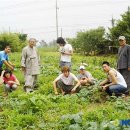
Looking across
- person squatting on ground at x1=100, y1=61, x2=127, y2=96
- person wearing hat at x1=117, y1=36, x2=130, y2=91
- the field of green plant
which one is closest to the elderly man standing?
the field of green plant

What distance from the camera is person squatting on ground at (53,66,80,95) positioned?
10219mm

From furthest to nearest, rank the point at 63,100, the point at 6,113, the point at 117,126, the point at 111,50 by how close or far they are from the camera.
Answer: the point at 111,50 < the point at 63,100 < the point at 6,113 < the point at 117,126

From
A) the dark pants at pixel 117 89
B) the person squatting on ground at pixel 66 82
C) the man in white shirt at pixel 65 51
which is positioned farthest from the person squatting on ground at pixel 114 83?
the man in white shirt at pixel 65 51

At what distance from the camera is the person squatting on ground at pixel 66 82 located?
33.5ft

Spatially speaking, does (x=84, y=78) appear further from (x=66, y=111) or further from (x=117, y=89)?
(x=66, y=111)

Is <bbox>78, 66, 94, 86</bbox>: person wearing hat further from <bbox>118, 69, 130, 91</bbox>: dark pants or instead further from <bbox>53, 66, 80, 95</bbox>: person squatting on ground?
<bbox>118, 69, 130, 91</bbox>: dark pants

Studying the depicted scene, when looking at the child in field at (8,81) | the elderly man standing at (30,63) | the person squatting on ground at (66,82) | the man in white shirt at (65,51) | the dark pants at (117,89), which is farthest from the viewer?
the man in white shirt at (65,51)

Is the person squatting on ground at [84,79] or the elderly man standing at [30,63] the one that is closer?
the elderly man standing at [30,63]

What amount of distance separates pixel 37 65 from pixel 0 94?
134 cm

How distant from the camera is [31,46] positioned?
34.9 ft

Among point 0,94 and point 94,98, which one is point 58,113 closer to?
point 94,98

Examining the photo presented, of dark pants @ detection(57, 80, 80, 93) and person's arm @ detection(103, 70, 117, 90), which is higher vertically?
person's arm @ detection(103, 70, 117, 90)

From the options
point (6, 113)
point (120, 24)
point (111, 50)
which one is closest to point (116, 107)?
point (6, 113)

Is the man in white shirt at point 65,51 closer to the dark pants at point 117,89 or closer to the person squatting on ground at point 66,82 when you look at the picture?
the person squatting on ground at point 66,82
